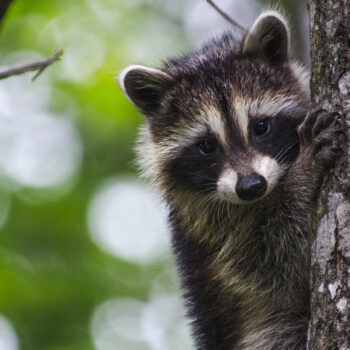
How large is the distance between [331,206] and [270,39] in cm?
236

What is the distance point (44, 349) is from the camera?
884 centimetres

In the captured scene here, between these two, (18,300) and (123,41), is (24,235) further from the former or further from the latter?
(123,41)

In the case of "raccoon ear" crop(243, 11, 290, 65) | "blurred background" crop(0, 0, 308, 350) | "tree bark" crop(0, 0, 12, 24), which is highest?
"tree bark" crop(0, 0, 12, 24)

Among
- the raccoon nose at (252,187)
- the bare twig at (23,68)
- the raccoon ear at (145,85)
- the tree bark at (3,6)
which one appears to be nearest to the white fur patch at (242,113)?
the raccoon nose at (252,187)

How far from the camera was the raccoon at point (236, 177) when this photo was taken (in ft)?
15.3

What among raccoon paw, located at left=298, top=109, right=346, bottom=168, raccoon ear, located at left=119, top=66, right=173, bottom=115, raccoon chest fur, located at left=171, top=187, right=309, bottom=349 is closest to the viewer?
raccoon paw, located at left=298, top=109, right=346, bottom=168

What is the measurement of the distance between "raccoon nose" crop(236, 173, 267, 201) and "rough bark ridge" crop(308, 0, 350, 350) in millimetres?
903

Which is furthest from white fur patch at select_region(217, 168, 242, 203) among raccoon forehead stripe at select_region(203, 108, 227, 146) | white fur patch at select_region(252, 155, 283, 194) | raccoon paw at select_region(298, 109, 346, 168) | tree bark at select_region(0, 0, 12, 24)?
tree bark at select_region(0, 0, 12, 24)

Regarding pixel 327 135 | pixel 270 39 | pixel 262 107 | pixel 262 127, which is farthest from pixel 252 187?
pixel 270 39

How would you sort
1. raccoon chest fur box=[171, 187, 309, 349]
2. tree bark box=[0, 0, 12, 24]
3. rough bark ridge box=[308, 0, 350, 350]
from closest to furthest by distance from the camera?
rough bark ridge box=[308, 0, 350, 350] → tree bark box=[0, 0, 12, 24] → raccoon chest fur box=[171, 187, 309, 349]

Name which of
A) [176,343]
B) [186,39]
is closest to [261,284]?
[176,343]

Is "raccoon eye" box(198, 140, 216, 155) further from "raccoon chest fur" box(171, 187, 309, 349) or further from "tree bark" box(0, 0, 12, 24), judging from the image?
"tree bark" box(0, 0, 12, 24)

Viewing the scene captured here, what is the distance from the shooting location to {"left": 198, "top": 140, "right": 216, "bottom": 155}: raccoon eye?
16.4 feet

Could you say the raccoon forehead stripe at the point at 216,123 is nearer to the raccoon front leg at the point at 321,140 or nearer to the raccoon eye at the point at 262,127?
the raccoon eye at the point at 262,127
